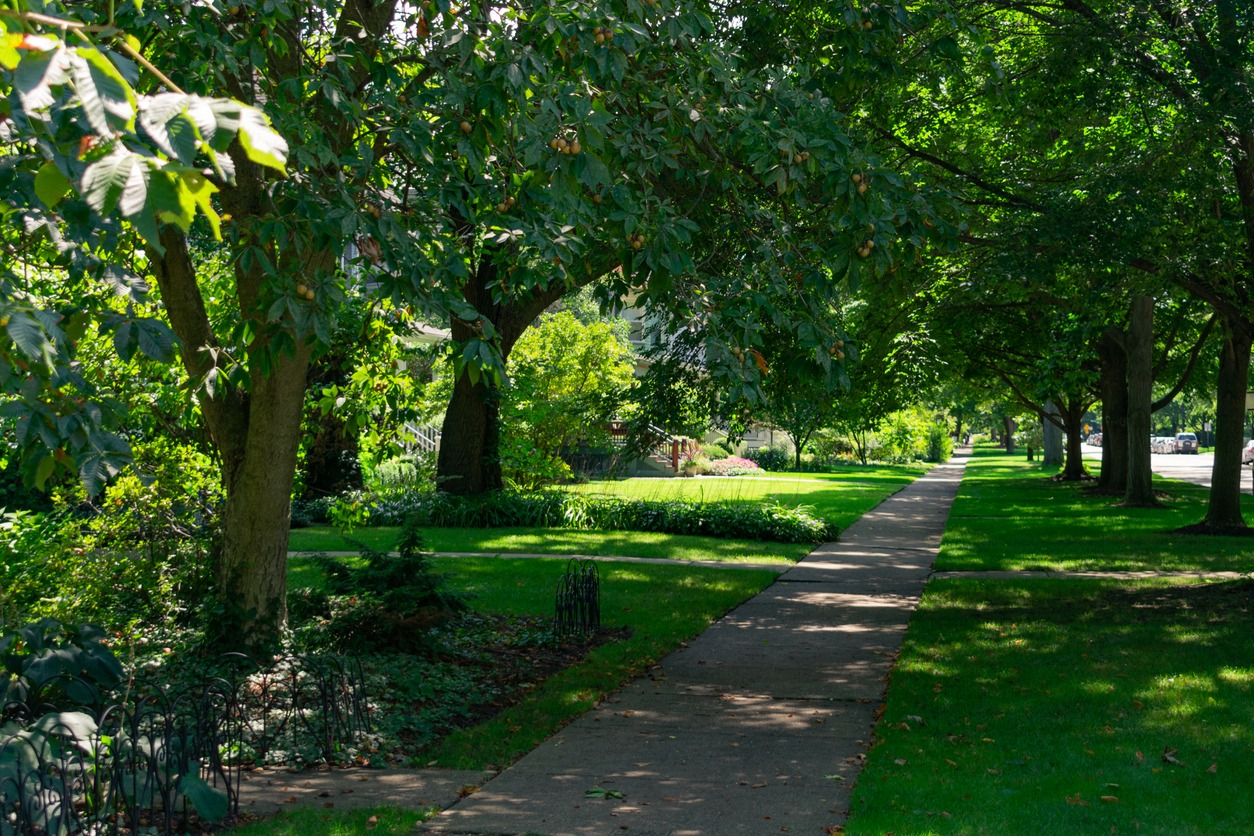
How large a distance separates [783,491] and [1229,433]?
12830 mm

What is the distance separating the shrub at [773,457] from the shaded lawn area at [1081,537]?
1449cm

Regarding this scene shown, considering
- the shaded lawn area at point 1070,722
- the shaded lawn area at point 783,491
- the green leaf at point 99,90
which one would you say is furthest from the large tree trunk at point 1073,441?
the green leaf at point 99,90

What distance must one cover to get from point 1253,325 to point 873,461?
44.4m

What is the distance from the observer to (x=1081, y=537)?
1950 cm

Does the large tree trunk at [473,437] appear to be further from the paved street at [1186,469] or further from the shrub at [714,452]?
the shrub at [714,452]

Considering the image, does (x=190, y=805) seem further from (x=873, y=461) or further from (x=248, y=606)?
(x=873, y=461)

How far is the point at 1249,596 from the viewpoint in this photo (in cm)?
1159

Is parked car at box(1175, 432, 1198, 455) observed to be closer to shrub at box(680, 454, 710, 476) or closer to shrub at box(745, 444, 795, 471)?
shrub at box(745, 444, 795, 471)

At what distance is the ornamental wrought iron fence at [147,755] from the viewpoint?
468 centimetres

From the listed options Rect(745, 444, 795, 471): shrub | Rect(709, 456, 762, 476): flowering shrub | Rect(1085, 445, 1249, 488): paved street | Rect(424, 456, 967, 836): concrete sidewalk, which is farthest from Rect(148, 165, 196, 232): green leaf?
Rect(745, 444, 795, 471): shrub

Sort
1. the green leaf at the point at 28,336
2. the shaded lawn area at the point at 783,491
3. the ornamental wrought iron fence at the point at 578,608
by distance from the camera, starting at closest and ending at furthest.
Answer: the green leaf at the point at 28,336 → the ornamental wrought iron fence at the point at 578,608 → the shaded lawn area at the point at 783,491

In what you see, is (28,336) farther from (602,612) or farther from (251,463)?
(602,612)

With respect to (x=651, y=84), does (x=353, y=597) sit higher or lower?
lower

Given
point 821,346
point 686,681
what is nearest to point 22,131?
point 821,346
